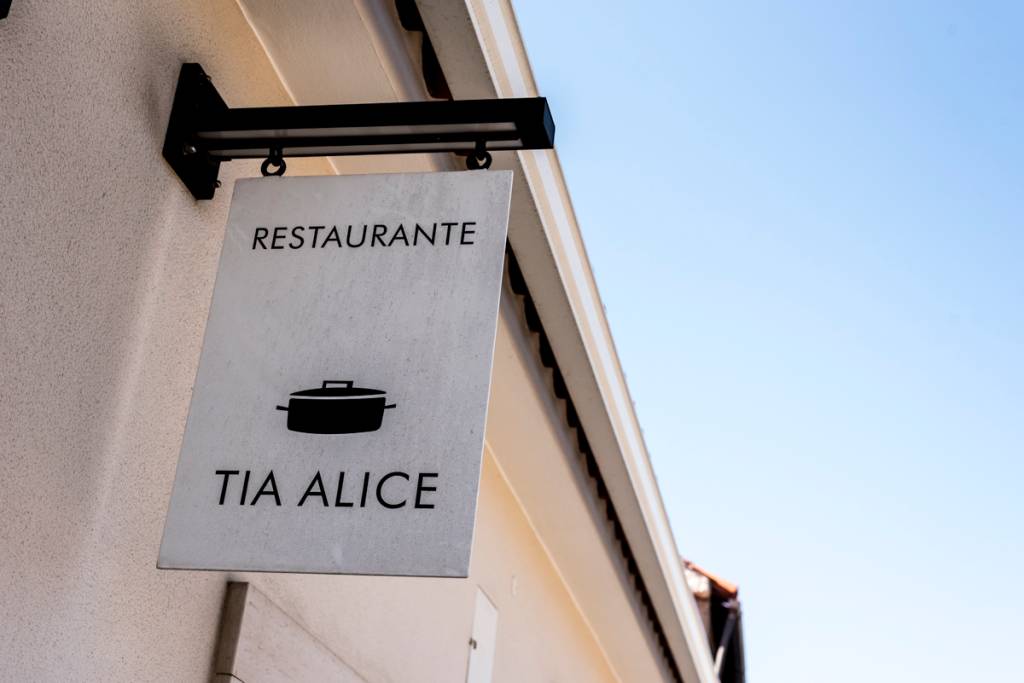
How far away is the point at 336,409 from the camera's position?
2.00 m

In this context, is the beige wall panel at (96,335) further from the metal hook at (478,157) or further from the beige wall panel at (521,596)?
the beige wall panel at (521,596)

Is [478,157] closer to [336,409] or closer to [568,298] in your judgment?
[336,409]

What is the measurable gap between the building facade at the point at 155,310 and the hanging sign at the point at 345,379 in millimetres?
220

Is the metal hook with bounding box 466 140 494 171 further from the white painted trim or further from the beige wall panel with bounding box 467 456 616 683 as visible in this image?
the beige wall panel with bounding box 467 456 616 683

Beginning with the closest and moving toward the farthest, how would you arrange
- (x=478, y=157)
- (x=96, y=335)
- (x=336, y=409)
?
(x=336, y=409) → (x=96, y=335) → (x=478, y=157)

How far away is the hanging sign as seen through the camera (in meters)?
1.94

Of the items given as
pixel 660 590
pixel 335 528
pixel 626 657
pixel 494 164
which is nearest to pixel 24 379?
pixel 335 528

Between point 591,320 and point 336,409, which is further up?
point 591,320

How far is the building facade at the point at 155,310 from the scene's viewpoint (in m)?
2.02

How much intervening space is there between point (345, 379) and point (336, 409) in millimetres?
97

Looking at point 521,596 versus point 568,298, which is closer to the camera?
point 568,298

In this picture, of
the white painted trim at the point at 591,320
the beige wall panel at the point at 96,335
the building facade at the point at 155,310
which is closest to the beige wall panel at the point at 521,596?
the building facade at the point at 155,310

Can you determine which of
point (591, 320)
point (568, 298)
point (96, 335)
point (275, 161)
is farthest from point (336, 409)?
point (591, 320)

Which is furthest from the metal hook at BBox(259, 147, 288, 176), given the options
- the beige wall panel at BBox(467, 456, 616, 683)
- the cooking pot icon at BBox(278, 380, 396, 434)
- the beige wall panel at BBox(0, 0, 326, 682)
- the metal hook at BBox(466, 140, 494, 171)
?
the beige wall panel at BBox(467, 456, 616, 683)
